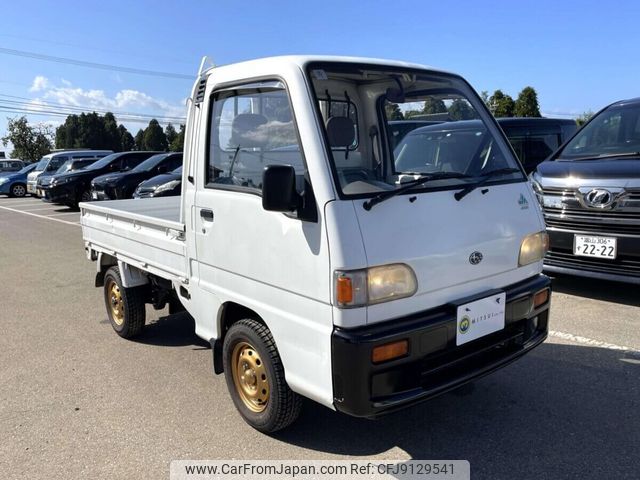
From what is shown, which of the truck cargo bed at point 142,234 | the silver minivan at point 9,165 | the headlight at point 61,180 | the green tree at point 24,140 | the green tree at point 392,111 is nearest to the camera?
the green tree at point 392,111

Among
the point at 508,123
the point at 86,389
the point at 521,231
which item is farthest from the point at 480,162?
the point at 508,123

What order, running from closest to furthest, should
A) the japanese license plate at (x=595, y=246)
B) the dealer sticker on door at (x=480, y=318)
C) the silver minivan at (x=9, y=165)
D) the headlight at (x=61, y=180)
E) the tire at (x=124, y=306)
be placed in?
the dealer sticker on door at (x=480, y=318) → the tire at (x=124, y=306) → the japanese license plate at (x=595, y=246) → the headlight at (x=61, y=180) → the silver minivan at (x=9, y=165)

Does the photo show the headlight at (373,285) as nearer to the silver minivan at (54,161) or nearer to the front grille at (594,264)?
the front grille at (594,264)

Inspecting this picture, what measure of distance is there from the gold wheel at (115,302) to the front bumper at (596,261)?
424 cm

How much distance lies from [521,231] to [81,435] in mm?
2876

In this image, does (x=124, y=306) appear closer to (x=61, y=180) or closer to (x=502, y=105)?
(x=61, y=180)

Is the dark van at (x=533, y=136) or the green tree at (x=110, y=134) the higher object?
the green tree at (x=110, y=134)

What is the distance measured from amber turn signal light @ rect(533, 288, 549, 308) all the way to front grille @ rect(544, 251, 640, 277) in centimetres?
224

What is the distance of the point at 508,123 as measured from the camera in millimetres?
8367

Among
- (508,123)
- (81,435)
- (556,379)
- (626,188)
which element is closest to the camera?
(81,435)

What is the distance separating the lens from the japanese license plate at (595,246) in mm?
4953

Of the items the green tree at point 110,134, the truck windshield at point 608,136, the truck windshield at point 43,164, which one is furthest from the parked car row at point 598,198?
the green tree at point 110,134

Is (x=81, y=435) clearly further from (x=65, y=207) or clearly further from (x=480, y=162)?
(x=65, y=207)

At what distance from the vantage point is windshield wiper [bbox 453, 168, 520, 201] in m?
2.79
